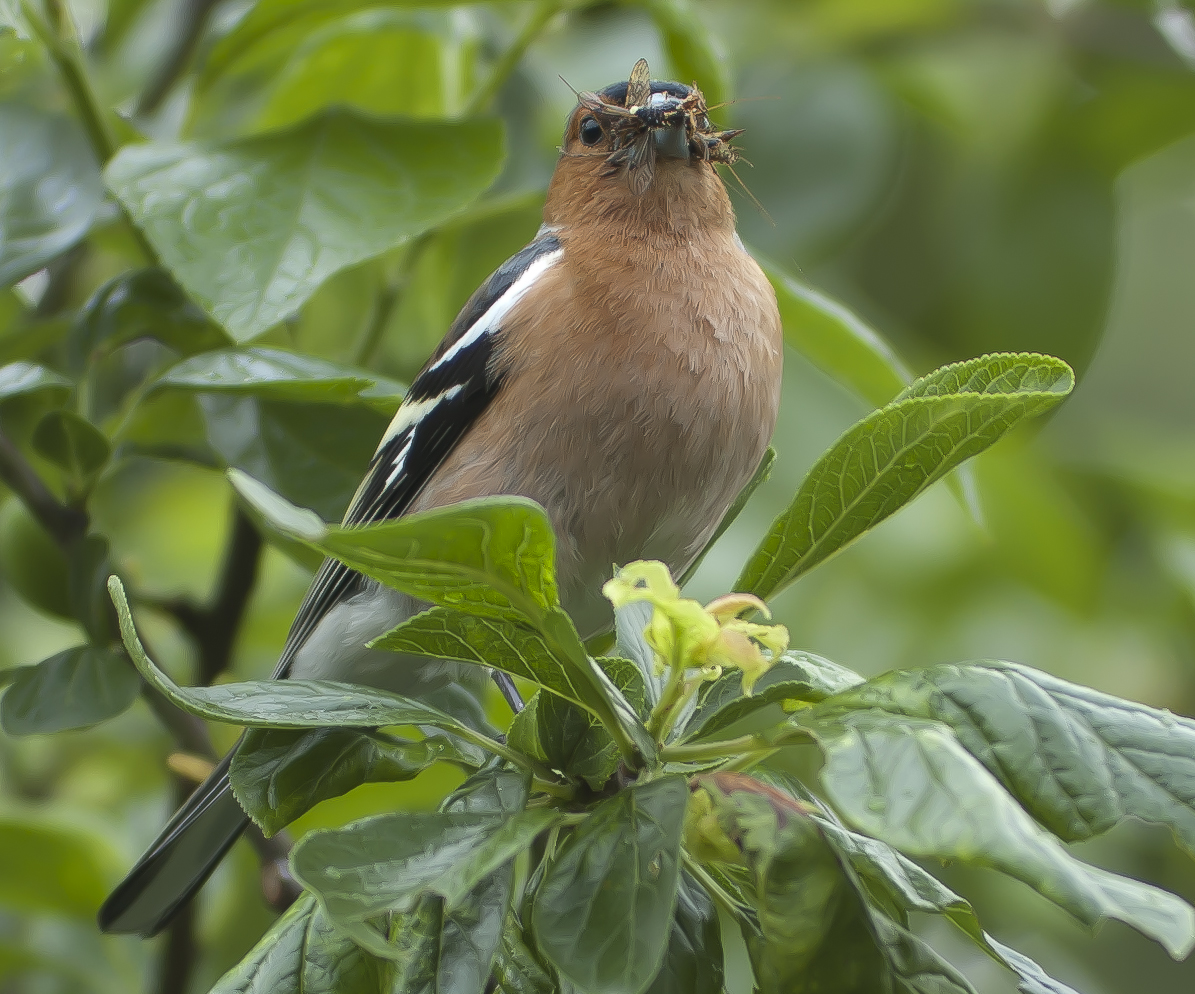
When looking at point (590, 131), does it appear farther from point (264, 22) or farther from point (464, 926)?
point (464, 926)

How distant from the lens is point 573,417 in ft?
7.11

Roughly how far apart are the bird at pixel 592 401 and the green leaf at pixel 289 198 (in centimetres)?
35

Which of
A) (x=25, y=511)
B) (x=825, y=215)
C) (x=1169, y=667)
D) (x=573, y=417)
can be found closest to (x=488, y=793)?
(x=573, y=417)

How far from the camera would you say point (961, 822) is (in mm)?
986

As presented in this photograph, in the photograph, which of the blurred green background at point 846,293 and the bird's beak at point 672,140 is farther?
A: the blurred green background at point 846,293

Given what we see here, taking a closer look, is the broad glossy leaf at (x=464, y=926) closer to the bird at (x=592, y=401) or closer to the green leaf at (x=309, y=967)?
the green leaf at (x=309, y=967)

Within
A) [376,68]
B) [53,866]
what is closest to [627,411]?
[376,68]

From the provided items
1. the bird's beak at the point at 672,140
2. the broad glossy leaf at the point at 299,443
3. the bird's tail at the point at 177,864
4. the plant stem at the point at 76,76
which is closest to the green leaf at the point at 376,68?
the plant stem at the point at 76,76

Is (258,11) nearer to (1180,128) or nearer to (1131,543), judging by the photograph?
(1180,128)

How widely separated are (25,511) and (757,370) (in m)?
1.50

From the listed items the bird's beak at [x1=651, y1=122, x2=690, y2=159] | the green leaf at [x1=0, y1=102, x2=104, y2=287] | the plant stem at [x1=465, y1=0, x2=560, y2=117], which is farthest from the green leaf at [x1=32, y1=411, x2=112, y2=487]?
the bird's beak at [x1=651, y1=122, x2=690, y2=159]

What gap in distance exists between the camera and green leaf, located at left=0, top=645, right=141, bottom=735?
6.01 feet

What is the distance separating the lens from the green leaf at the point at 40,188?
2197 mm

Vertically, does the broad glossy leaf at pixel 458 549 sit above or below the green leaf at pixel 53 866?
above
